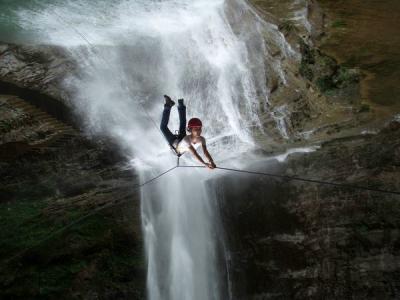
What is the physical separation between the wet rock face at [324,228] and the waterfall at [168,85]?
3.38ft

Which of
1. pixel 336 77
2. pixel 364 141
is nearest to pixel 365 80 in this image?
pixel 336 77

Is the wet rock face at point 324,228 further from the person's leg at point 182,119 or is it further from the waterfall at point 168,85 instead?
the person's leg at point 182,119

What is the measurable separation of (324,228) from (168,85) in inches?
211

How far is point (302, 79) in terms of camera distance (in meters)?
7.21

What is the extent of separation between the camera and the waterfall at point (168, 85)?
7.20 metres

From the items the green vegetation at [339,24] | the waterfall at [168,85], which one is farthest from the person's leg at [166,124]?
the green vegetation at [339,24]

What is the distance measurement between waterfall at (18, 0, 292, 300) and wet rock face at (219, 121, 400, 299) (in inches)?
40.6

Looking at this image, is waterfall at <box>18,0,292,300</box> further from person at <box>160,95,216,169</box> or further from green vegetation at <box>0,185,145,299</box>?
person at <box>160,95,216,169</box>

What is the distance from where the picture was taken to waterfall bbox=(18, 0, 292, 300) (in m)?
7.20

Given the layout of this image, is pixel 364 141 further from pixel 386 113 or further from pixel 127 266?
pixel 127 266

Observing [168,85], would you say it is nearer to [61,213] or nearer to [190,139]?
[190,139]

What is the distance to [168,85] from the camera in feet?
28.7

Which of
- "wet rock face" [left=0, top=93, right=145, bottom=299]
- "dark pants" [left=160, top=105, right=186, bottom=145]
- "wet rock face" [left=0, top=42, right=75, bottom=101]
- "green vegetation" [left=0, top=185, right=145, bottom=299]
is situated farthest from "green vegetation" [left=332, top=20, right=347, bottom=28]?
"green vegetation" [left=0, top=185, right=145, bottom=299]

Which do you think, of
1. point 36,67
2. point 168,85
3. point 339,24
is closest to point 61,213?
point 36,67
